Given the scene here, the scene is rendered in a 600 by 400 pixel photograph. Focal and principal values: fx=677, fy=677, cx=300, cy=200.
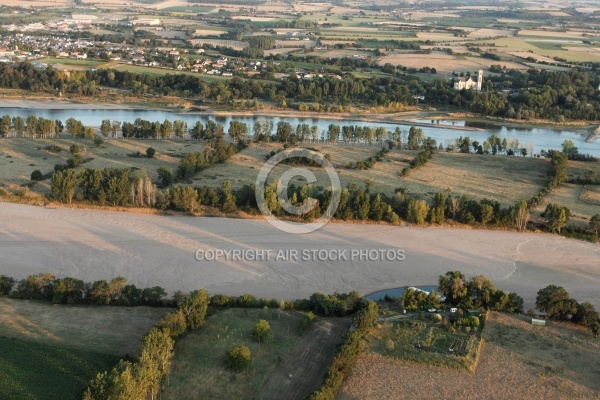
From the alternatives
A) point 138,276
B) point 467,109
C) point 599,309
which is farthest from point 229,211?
point 467,109

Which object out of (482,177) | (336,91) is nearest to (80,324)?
(482,177)

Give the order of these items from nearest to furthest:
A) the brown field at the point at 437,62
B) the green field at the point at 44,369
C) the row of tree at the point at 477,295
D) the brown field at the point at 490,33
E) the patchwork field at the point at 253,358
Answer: the green field at the point at 44,369 < the patchwork field at the point at 253,358 < the row of tree at the point at 477,295 < the brown field at the point at 437,62 < the brown field at the point at 490,33

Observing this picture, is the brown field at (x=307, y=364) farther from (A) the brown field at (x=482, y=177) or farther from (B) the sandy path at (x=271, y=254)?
(A) the brown field at (x=482, y=177)

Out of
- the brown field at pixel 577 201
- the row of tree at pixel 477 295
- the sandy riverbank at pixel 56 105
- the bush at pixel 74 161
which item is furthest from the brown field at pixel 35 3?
the row of tree at pixel 477 295

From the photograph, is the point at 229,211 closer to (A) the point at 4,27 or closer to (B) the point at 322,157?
(B) the point at 322,157

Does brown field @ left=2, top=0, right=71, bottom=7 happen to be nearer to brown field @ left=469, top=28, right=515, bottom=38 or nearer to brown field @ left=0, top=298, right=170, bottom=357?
brown field @ left=469, top=28, right=515, bottom=38

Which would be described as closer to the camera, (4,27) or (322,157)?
(322,157)

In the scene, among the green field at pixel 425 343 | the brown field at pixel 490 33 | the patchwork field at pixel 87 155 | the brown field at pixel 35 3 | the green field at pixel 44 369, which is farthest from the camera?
the brown field at pixel 35 3
